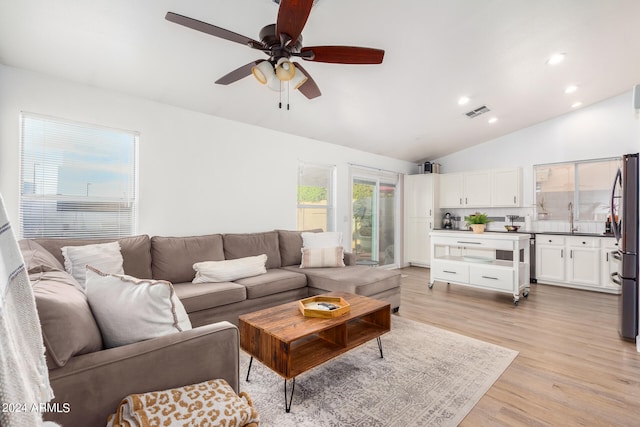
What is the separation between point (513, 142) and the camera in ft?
19.1

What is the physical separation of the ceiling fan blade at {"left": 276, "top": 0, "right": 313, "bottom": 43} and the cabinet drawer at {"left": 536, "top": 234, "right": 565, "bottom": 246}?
527 cm

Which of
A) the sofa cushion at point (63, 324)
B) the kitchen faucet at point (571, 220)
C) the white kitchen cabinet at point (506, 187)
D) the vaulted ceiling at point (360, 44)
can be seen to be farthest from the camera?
the white kitchen cabinet at point (506, 187)

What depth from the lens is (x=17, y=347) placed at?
53 centimetres

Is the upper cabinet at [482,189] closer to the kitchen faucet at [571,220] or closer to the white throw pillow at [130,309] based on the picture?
the kitchen faucet at [571,220]

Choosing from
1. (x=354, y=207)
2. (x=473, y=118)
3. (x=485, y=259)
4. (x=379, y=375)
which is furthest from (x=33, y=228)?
(x=473, y=118)

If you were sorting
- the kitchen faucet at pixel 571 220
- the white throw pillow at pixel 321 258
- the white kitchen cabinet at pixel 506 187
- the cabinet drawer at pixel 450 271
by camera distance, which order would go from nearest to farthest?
the white throw pillow at pixel 321 258
the cabinet drawer at pixel 450 271
the kitchen faucet at pixel 571 220
the white kitchen cabinet at pixel 506 187

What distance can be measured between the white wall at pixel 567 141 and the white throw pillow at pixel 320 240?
394 centimetres

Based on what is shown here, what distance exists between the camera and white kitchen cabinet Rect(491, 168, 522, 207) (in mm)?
5633

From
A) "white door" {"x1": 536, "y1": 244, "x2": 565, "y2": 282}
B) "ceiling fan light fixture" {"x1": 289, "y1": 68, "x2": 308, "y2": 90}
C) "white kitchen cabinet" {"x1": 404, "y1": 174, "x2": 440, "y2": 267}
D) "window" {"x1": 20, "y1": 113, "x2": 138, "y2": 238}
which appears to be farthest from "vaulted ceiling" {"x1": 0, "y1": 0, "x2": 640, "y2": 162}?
"white door" {"x1": 536, "y1": 244, "x2": 565, "y2": 282}

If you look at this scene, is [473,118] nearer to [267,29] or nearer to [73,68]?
Answer: [267,29]

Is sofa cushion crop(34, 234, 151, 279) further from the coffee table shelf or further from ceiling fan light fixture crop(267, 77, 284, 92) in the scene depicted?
ceiling fan light fixture crop(267, 77, 284, 92)

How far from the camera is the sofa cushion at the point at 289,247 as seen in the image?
3998 mm

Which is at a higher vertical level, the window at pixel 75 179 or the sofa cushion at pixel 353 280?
the window at pixel 75 179

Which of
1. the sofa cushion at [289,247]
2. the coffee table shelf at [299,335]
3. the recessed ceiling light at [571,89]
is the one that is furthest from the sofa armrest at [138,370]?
the recessed ceiling light at [571,89]
